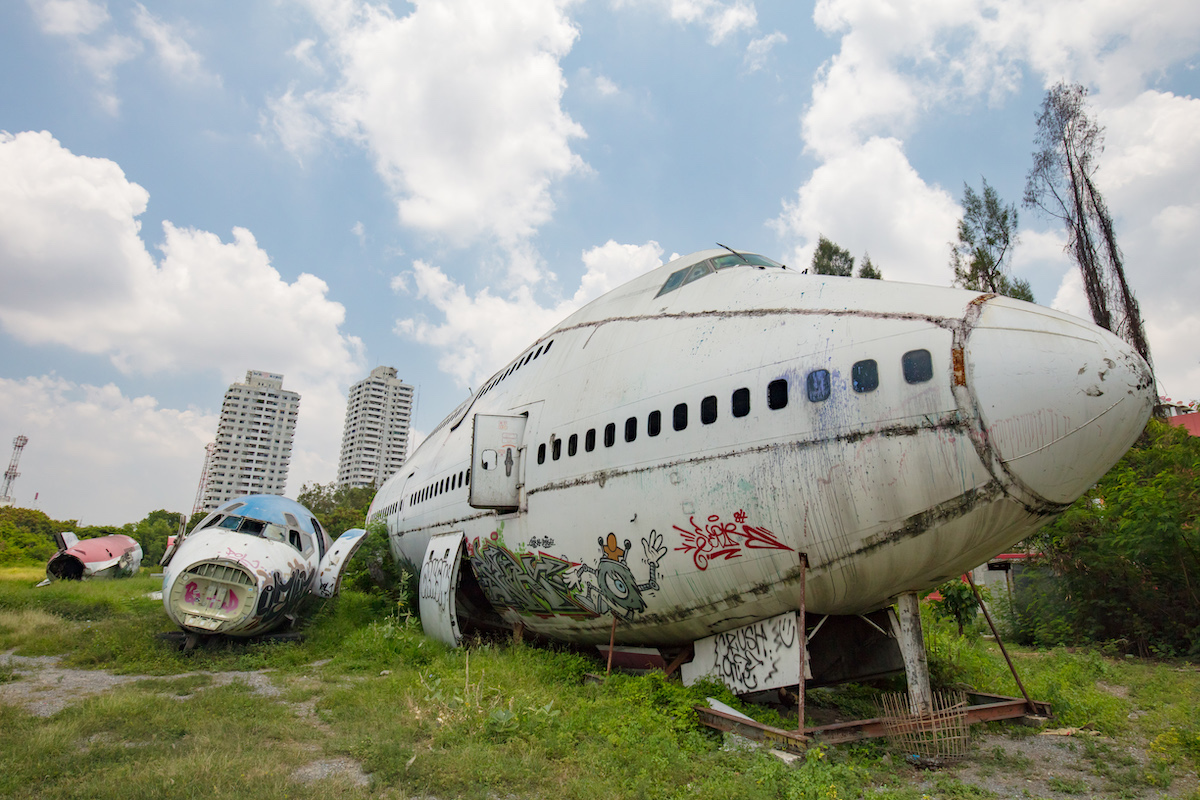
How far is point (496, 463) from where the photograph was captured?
1165 centimetres

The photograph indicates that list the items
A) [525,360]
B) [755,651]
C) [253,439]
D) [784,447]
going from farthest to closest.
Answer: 1. [253,439]
2. [525,360]
3. [755,651]
4. [784,447]

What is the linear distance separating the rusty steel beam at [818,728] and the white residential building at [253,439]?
467 ft

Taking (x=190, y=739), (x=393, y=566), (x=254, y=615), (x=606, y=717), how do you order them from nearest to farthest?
1. (x=190, y=739)
2. (x=606, y=717)
3. (x=254, y=615)
4. (x=393, y=566)

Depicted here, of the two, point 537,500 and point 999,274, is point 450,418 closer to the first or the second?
point 537,500

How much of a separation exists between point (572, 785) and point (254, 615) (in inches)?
402

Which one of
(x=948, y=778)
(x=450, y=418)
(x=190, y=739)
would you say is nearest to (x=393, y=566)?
(x=450, y=418)

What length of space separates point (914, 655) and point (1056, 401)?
3.46m

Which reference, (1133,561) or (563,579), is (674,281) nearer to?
(563,579)

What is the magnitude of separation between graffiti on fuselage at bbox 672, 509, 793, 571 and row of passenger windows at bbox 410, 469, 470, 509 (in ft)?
22.8

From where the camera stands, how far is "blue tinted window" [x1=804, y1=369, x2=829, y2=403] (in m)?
7.10

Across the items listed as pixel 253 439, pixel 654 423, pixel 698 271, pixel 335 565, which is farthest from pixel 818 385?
pixel 253 439

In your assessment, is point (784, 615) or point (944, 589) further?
point (944, 589)

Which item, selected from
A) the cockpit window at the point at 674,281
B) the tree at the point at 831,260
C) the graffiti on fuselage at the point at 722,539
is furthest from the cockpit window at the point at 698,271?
the tree at the point at 831,260

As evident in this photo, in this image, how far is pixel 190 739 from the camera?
732 centimetres
